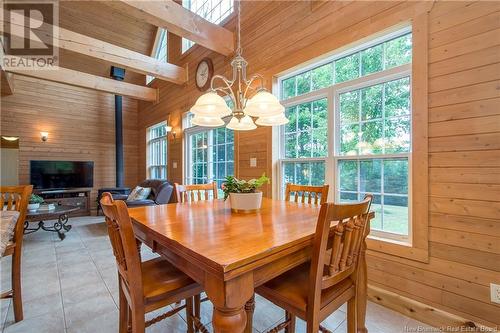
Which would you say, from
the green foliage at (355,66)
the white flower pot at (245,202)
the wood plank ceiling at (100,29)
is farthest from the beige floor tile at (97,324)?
the wood plank ceiling at (100,29)

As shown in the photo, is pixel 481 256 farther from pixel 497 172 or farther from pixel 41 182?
pixel 41 182

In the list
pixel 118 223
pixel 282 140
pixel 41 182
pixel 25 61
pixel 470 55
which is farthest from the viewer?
pixel 41 182

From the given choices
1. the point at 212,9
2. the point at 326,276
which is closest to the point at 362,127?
the point at 326,276

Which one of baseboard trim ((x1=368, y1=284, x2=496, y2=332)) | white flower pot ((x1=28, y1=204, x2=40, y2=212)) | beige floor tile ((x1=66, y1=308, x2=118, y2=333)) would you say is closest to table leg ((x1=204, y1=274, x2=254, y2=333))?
beige floor tile ((x1=66, y1=308, x2=118, y2=333))

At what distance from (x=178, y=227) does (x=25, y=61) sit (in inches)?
205

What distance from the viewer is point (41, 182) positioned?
19.0ft

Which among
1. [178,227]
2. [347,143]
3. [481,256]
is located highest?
[347,143]

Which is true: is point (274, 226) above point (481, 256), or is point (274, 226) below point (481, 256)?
above

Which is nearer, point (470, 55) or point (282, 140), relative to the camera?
Answer: point (470, 55)

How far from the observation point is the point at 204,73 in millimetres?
4352

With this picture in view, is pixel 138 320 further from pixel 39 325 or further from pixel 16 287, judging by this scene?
pixel 16 287

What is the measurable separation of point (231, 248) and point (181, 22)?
316 cm

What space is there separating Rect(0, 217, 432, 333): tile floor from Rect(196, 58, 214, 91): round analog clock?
2.90 m

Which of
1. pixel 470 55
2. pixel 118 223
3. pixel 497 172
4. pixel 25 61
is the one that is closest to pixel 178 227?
pixel 118 223
